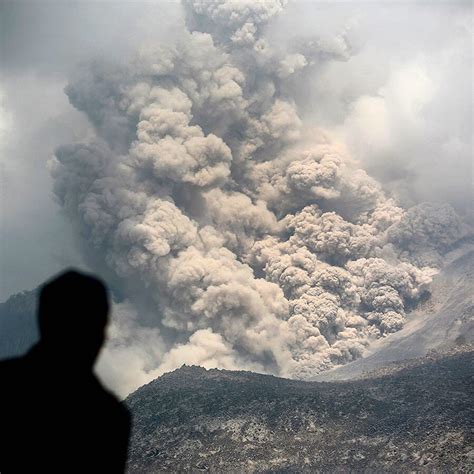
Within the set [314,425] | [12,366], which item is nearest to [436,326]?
[314,425]

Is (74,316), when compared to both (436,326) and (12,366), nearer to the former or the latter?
(12,366)

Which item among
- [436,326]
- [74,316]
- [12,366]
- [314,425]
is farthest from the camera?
[436,326]

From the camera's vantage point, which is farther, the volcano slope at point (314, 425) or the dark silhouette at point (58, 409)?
the volcano slope at point (314, 425)

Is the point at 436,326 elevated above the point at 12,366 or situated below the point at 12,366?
above

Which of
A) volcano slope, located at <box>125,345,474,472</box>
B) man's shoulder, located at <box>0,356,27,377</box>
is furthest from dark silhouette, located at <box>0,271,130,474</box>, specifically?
volcano slope, located at <box>125,345,474,472</box>

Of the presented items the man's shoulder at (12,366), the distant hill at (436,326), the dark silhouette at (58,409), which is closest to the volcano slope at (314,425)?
the distant hill at (436,326)

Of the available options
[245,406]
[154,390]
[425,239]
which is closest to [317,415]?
[245,406]

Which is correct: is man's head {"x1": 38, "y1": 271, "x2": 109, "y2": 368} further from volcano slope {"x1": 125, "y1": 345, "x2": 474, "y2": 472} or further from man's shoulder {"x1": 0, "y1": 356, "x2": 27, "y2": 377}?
volcano slope {"x1": 125, "y1": 345, "x2": 474, "y2": 472}

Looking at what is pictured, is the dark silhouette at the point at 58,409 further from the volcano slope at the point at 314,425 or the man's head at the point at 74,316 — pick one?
the volcano slope at the point at 314,425
